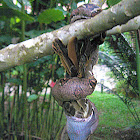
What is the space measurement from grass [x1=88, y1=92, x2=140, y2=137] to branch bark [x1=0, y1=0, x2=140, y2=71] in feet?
4.68

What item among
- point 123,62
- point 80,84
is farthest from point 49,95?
point 80,84

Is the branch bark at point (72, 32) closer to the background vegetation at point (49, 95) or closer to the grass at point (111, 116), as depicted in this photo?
the background vegetation at point (49, 95)

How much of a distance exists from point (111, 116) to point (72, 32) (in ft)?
5.82

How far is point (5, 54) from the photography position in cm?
64

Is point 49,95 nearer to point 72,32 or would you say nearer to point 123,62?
point 123,62

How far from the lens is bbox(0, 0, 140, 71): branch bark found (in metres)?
0.39

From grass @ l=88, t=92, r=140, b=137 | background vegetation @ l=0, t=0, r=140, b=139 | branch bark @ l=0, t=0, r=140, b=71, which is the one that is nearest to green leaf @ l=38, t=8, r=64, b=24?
branch bark @ l=0, t=0, r=140, b=71

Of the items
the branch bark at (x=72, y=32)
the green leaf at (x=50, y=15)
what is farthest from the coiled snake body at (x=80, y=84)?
the green leaf at (x=50, y=15)

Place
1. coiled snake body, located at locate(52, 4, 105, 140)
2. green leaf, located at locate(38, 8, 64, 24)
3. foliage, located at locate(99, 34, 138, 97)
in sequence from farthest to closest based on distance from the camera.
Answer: foliage, located at locate(99, 34, 138, 97), green leaf, located at locate(38, 8, 64, 24), coiled snake body, located at locate(52, 4, 105, 140)

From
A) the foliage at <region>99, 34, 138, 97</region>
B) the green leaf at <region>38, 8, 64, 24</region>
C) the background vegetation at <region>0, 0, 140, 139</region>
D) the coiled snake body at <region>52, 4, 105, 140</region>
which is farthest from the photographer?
the foliage at <region>99, 34, 138, 97</region>

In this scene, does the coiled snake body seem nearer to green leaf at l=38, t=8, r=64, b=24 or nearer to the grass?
green leaf at l=38, t=8, r=64, b=24

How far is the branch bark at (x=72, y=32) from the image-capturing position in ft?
A: 1.28

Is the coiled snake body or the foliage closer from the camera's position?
the coiled snake body

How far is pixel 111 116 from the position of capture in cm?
204
